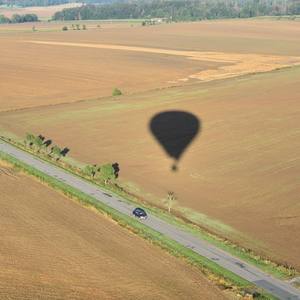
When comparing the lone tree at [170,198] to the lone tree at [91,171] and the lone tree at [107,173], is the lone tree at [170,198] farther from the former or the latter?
the lone tree at [91,171]

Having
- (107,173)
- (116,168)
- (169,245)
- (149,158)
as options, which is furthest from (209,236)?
(149,158)

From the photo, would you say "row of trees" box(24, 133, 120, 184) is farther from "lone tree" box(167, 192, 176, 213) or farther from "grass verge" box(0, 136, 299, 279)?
"lone tree" box(167, 192, 176, 213)

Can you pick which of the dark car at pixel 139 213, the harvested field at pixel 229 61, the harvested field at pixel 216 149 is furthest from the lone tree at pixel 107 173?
the harvested field at pixel 229 61

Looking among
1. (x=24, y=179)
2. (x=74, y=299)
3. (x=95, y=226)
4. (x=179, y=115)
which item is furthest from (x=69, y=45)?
(x=74, y=299)

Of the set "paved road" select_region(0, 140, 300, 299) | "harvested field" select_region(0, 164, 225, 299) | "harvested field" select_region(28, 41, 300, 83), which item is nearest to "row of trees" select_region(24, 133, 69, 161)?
"paved road" select_region(0, 140, 300, 299)

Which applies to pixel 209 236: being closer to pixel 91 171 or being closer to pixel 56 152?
pixel 91 171
